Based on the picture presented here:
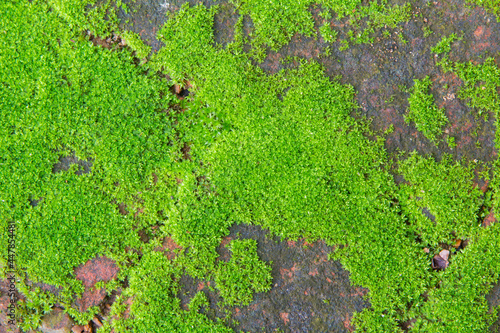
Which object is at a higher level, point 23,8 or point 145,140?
point 23,8

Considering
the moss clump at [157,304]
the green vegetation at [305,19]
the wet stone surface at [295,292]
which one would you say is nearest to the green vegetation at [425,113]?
the green vegetation at [305,19]

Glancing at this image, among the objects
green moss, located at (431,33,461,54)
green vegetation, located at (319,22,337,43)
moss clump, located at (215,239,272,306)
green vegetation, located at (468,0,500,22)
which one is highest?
green vegetation, located at (468,0,500,22)

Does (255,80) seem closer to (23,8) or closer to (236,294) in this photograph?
(236,294)

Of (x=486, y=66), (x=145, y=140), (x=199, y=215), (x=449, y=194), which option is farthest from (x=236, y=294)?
(x=486, y=66)

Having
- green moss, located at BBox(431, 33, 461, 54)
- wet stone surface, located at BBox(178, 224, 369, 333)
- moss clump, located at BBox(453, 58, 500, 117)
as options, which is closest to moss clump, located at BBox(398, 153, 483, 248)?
moss clump, located at BBox(453, 58, 500, 117)

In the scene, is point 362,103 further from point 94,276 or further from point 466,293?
point 94,276

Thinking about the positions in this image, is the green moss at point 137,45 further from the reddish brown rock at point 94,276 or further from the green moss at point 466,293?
the green moss at point 466,293

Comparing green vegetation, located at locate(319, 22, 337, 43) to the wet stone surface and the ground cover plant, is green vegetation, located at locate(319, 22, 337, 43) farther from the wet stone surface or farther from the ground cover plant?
the wet stone surface
